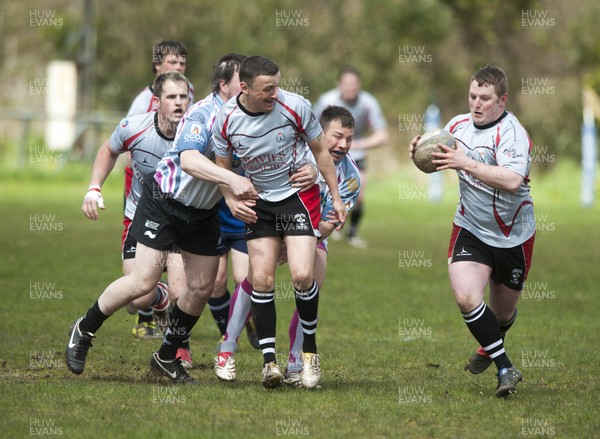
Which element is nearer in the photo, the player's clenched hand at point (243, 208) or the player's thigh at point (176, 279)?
the player's clenched hand at point (243, 208)

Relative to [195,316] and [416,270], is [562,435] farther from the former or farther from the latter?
[416,270]

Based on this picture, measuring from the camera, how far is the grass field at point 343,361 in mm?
5824
